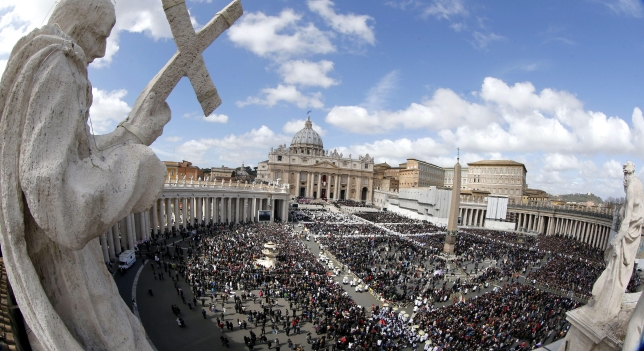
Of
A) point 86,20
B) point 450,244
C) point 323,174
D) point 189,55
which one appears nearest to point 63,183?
point 86,20

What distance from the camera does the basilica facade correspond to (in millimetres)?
95250

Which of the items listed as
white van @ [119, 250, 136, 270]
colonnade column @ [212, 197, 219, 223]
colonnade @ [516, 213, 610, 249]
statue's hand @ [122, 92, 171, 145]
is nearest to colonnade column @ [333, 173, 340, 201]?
colonnade @ [516, 213, 610, 249]

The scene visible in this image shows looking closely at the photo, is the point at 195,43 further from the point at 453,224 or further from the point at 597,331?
the point at 453,224

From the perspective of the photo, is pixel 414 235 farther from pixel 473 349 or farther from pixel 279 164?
pixel 279 164

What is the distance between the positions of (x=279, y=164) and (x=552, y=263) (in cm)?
7405

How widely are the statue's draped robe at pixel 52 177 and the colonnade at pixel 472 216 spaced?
218 feet

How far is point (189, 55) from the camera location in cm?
384

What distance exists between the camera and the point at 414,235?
1597 inches

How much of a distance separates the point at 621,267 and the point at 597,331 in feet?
3.86

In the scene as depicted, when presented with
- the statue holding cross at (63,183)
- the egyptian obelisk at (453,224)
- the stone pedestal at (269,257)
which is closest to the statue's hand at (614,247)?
the statue holding cross at (63,183)

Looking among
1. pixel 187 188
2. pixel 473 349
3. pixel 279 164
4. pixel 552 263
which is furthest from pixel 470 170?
pixel 473 349

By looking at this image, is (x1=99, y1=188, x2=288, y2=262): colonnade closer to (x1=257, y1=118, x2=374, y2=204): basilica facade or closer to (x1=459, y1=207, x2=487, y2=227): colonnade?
(x1=459, y1=207, x2=487, y2=227): colonnade

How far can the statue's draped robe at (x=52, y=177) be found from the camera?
2254 millimetres

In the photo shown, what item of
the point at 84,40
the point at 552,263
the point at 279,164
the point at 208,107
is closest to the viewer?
the point at 84,40
